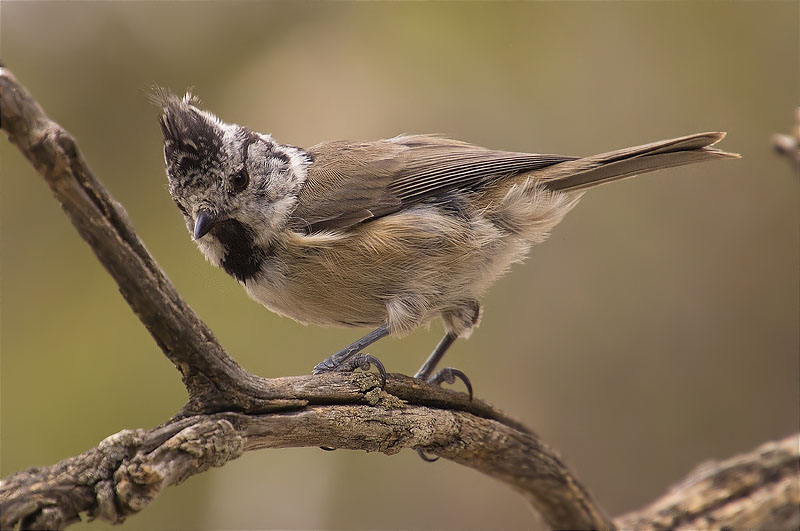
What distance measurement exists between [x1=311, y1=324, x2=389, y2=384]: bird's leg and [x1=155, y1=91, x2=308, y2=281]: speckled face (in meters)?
0.55

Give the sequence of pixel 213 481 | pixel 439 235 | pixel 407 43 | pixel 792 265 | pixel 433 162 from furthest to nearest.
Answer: pixel 407 43 → pixel 792 265 → pixel 213 481 → pixel 433 162 → pixel 439 235

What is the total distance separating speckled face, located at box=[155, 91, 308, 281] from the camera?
120 inches

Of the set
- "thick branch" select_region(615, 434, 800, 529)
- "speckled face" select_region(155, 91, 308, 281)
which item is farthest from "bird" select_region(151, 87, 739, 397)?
"thick branch" select_region(615, 434, 800, 529)

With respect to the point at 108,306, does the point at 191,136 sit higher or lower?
lower

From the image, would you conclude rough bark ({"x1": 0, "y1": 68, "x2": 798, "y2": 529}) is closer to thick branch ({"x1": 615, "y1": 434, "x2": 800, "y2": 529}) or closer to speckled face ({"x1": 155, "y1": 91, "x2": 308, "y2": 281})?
speckled face ({"x1": 155, "y1": 91, "x2": 308, "y2": 281})

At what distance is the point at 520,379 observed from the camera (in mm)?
5305

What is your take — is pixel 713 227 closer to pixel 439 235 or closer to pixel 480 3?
pixel 480 3

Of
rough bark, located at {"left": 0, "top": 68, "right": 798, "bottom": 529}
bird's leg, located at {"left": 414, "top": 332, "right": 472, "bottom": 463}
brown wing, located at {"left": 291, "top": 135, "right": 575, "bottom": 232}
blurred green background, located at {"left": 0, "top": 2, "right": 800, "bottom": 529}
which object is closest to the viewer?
rough bark, located at {"left": 0, "top": 68, "right": 798, "bottom": 529}

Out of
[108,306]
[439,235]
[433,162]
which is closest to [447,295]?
[439,235]

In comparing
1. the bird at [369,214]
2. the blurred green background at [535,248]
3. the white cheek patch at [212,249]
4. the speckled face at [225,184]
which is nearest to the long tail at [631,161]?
the bird at [369,214]

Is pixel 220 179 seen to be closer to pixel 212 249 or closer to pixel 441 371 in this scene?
pixel 212 249

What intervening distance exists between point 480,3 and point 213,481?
428cm

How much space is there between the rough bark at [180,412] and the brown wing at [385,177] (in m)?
0.89

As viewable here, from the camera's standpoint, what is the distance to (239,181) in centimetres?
318
